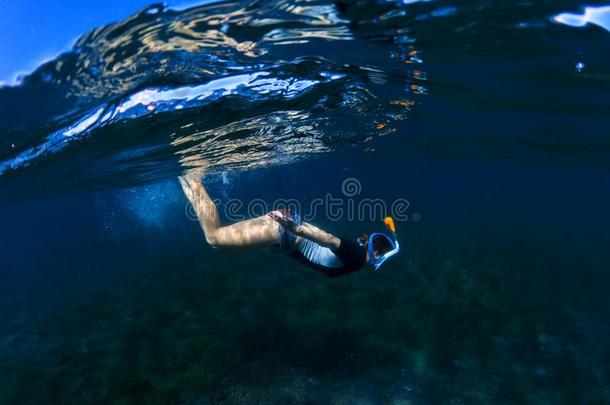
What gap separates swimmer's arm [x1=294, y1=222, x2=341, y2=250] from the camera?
265 inches

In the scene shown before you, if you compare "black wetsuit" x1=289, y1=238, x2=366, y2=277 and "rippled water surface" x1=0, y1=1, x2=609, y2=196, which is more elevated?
"rippled water surface" x1=0, y1=1, x2=609, y2=196

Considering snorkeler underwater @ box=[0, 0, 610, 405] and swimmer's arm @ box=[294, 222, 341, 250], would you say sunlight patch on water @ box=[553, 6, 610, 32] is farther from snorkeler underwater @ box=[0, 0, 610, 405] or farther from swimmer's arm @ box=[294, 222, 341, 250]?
swimmer's arm @ box=[294, 222, 341, 250]

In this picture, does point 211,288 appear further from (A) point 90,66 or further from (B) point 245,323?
(A) point 90,66

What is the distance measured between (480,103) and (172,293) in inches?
694

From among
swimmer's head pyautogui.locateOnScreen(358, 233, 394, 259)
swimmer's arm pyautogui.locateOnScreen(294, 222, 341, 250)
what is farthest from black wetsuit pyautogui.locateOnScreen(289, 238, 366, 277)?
swimmer's head pyautogui.locateOnScreen(358, 233, 394, 259)

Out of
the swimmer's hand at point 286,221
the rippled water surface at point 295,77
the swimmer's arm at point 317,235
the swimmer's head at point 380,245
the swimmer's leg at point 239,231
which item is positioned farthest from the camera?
the swimmer's leg at point 239,231

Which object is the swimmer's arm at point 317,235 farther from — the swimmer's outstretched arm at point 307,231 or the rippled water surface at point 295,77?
the rippled water surface at point 295,77

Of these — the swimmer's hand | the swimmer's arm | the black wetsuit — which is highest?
the swimmer's hand

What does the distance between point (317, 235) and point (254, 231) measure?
5.03ft

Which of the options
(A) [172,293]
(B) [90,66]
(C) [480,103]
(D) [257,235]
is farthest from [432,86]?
(A) [172,293]

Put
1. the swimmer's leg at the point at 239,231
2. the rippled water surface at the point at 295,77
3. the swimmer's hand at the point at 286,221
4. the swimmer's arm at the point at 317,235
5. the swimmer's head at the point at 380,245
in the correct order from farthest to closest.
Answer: the swimmer's leg at the point at 239,231 < the swimmer's head at the point at 380,245 < the swimmer's arm at the point at 317,235 < the swimmer's hand at the point at 286,221 < the rippled water surface at the point at 295,77

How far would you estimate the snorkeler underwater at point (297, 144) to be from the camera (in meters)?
6.39

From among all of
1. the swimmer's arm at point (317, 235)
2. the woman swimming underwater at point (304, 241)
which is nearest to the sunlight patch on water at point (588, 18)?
the woman swimming underwater at point (304, 241)

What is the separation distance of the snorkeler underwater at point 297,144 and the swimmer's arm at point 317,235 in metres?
0.05
